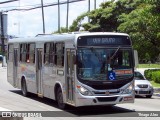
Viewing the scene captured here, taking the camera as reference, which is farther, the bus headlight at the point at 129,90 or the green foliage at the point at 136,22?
the green foliage at the point at 136,22

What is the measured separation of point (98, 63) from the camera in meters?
15.0

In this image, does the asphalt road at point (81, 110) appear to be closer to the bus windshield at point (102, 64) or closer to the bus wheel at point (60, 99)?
the bus wheel at point (60, 99)

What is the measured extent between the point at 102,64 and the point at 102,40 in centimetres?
96

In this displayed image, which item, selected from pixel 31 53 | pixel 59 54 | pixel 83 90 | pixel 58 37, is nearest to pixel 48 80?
pixel 59 54

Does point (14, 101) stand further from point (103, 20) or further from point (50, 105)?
point (103, 20)

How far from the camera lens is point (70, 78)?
1547cm

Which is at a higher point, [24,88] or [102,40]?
[102,40]

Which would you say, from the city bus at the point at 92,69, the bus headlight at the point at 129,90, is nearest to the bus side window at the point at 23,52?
the city bus at the point at 92,69

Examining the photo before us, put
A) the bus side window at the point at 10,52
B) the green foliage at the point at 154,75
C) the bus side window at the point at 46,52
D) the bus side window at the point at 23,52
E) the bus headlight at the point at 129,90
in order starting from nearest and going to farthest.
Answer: the bus headlight at the point at 129,90, the bus side window at the point at 46,52, the bus side window at the point at 23,52, the bus side window at the point at 10,52, the green foliage at the point at 154,75

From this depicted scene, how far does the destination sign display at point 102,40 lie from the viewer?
15.2 m

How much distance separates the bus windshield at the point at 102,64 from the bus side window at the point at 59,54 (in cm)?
161

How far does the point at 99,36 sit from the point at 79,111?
2.90 metres

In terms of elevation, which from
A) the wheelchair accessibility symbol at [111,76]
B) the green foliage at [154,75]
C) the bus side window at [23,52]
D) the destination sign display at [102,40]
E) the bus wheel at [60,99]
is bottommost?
the green foliage at [154,75]

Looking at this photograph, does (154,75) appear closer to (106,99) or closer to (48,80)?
(48,80)
